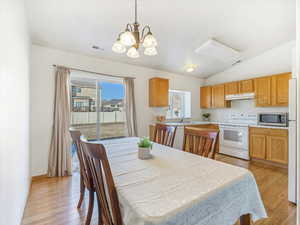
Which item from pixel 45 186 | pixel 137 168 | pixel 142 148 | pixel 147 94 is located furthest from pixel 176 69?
pixel 45 186

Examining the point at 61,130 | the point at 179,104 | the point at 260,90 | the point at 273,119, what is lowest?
the point at 61,130

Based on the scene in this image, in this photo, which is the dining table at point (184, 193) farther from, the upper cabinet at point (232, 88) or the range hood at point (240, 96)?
the upper cabinet at point (232, 88)

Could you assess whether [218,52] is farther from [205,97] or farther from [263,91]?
→ [205,97]

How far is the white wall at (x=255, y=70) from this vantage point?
11.8ft

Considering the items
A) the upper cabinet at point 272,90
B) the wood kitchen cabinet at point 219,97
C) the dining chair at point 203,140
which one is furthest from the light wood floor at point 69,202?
the wood kitchen cabinet at point 219,97

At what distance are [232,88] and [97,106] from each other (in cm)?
370

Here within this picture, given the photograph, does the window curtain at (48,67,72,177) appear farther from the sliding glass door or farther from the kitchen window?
the kitchen window

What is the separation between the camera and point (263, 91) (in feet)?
12.2

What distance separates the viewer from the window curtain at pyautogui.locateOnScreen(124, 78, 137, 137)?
3.59 meters

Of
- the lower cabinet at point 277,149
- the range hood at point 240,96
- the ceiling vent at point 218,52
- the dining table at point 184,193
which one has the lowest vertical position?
the lower cabinet at point 277,149

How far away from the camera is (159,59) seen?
12.1 feet

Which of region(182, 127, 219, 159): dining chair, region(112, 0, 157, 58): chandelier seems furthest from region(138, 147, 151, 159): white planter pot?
region(112, 0, 157, 58): chandelier

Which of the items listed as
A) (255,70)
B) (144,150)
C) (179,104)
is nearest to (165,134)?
(144,150)

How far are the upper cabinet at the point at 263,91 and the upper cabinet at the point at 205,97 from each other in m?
1.36
